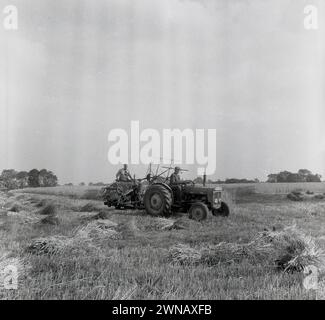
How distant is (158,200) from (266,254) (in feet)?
23.9

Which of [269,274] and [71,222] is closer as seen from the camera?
[269,274]

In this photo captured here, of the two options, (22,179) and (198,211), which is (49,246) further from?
(22,179)

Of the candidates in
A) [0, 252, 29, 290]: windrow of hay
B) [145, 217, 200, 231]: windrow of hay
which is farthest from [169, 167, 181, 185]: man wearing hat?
[0, 252, 29, 290]: windrow of hay

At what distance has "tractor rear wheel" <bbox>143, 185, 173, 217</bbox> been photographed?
44.9 ft

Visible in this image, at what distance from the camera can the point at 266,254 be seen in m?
6.89

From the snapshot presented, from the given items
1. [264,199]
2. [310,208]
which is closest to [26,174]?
[264,199]

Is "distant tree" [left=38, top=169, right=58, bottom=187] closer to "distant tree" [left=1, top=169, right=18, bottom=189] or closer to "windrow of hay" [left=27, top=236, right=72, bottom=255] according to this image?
"distant tree" [left=1, top=169, right=18, bottom=189]

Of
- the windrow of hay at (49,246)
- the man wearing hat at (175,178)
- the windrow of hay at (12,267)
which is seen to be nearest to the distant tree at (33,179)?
the man wearing hat at (175,178)

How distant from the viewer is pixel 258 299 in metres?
4.51

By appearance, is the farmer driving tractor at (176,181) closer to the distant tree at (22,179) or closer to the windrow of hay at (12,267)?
the windrow of hay at (12,267)

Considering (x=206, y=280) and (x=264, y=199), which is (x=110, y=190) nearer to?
(x=264, y=199)

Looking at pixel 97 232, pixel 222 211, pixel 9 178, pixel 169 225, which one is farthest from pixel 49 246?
pixel 9 178

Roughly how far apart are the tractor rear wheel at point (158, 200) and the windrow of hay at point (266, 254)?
626 cm
